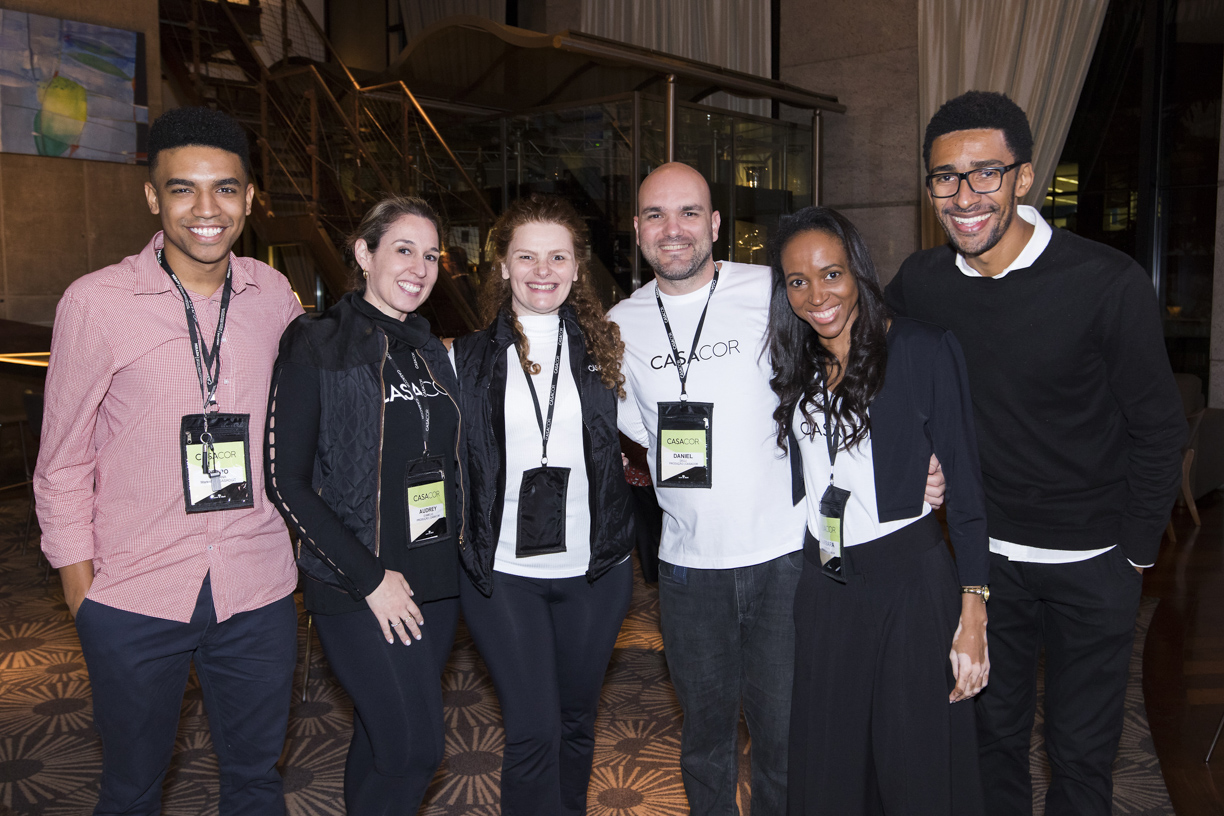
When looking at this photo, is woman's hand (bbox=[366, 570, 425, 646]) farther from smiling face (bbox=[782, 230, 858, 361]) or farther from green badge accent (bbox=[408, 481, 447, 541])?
smiling face (bbox=[782, 230, 858, 361])

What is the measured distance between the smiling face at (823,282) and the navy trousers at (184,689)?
132 centimetres

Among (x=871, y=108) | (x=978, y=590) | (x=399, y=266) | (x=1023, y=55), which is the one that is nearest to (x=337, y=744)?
(x=399, y=266)

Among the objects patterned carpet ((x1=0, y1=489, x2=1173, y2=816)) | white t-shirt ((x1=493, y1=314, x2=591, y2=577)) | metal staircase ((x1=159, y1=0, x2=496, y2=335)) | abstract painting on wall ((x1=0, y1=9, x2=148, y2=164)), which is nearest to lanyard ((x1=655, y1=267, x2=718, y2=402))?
white t-shirt ((x1=493, y1=314, x2=591, y2=577))

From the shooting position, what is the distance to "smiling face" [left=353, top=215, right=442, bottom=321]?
6.39 ft

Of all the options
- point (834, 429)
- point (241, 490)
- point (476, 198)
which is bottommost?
point (241, 490)

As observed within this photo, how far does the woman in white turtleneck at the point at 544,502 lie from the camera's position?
1983 millimetres

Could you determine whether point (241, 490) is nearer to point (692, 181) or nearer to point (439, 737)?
point (439, 737)

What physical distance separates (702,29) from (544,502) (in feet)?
27.8

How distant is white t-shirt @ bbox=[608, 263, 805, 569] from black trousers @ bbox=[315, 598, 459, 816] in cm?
66

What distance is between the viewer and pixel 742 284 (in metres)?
2.18

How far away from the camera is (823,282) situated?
5.88ft

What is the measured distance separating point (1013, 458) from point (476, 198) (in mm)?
6115

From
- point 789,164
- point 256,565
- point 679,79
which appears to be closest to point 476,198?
point 679,79

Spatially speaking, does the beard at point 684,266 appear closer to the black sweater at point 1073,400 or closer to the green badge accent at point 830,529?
the black sweater at point 1073,400
